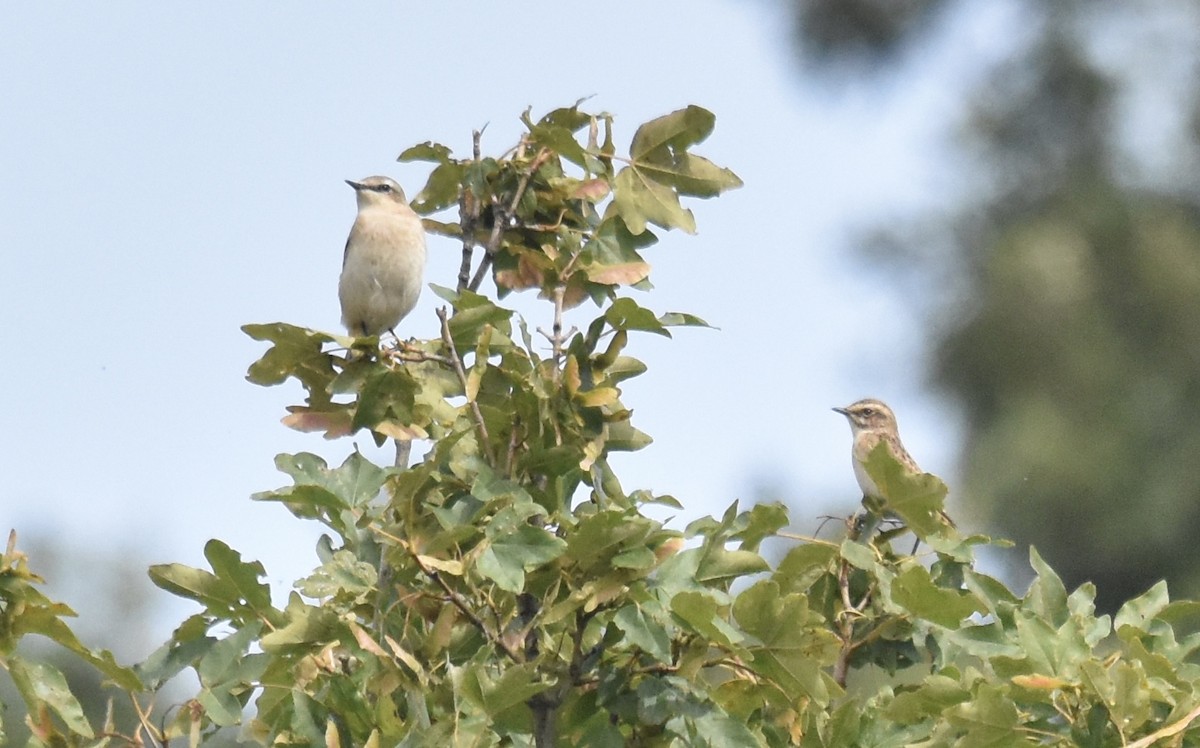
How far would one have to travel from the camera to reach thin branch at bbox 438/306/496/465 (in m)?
2.93

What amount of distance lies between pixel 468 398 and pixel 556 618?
43 cm

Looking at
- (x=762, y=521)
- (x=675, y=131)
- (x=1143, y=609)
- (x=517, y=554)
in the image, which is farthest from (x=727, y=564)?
(x=675, y=131)

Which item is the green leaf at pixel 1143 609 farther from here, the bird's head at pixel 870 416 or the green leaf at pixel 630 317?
the bird's head at pixel 870 416

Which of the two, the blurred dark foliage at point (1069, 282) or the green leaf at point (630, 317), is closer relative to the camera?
the green leaf at point (630, 317)

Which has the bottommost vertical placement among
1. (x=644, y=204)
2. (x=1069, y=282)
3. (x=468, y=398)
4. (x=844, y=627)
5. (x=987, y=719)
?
(x=1069, y=282)

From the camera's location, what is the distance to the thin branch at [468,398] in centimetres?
293

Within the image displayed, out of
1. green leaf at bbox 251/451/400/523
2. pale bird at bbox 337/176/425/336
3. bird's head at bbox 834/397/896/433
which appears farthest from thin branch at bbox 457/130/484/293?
Result: bird's head at bbox 834/397/896/433

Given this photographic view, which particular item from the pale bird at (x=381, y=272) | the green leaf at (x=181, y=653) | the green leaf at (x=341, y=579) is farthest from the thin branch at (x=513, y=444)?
the pale bird at (x=381, y=272)

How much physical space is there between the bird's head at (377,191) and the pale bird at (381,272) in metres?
0.34

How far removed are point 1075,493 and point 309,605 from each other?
2105cm

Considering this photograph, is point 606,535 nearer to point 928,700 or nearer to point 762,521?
point 762,521

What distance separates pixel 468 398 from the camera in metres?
2.91

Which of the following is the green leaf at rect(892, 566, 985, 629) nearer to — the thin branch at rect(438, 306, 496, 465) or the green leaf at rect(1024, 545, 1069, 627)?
the green leaf at rect(1024, 545, 1069, 627)

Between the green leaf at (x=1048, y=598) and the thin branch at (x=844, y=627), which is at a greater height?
the green leaf at (x=1048, y=598)
